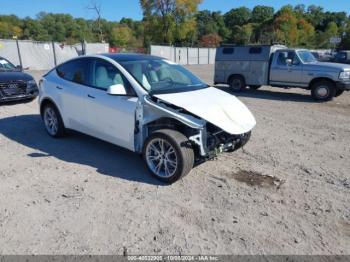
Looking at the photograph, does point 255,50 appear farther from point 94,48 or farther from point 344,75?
point 94,48

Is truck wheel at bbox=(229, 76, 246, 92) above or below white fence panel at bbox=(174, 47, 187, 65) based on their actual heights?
above

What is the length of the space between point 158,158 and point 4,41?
22.8 metres

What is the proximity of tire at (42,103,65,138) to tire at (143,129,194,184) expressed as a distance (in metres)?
2.42

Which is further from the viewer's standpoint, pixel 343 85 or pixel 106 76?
pixel 343 85

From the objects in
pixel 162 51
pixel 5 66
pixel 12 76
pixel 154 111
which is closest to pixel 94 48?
pixel 162 51

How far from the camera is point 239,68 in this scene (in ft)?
45.3

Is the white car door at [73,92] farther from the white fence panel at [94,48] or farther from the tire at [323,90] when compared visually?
the white fence panel at [94,48]

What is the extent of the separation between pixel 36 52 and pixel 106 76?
2264 centimetres

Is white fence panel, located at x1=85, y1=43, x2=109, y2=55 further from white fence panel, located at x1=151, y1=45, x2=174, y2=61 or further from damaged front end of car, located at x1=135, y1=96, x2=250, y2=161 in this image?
damaged front end of car, located at x1=135, y1=96, x2=250, y2=161

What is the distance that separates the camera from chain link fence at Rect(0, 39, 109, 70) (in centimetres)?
2342

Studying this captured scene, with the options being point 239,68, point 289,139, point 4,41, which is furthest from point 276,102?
point 4,41

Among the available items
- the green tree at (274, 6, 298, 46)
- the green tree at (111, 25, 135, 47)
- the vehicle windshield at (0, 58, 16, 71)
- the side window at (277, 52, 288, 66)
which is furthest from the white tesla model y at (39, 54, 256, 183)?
the green tree at (111, 25, 135, 47)

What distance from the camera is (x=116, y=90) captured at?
4695 millimetres

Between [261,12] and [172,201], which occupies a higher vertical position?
[261,12]
